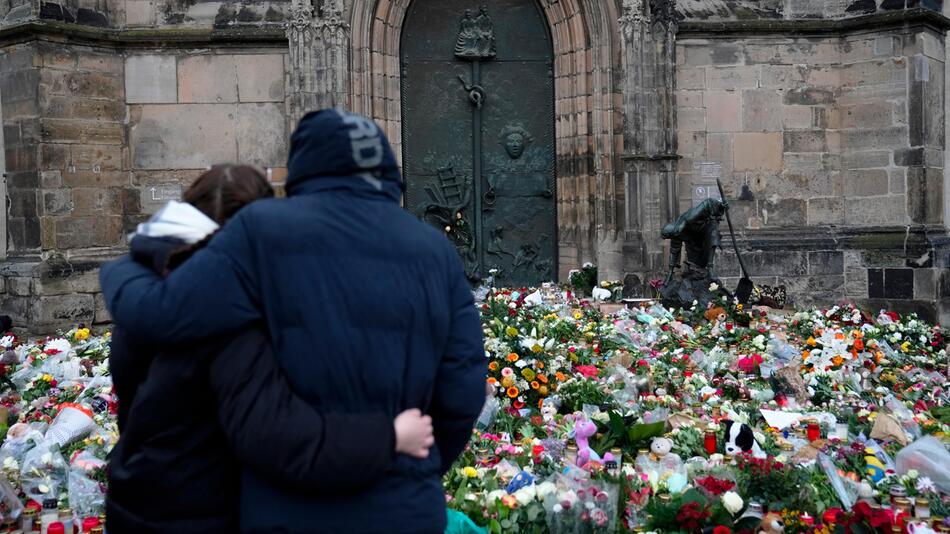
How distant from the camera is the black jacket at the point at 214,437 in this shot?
6.91 ft

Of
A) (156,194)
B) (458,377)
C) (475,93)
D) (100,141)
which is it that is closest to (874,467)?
(458,377)

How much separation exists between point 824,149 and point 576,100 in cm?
292

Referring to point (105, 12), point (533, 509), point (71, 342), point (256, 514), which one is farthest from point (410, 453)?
point (105, 12)

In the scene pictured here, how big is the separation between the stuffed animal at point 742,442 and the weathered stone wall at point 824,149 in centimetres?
627

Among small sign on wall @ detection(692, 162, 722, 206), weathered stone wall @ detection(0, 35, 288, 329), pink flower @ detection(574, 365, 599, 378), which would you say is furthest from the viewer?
small sign on wall @ detection(692, 162, 722, 206)

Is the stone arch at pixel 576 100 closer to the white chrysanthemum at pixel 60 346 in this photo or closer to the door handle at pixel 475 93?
the door handle at pixel 475 93

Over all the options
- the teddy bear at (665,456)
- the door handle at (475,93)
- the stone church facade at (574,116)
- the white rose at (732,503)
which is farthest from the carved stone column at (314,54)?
the white rose at (732,503)

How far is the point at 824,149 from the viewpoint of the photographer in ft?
39.1

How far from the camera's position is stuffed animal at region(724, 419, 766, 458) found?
534 cm

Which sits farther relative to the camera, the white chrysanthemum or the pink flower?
the white chrysanthemum

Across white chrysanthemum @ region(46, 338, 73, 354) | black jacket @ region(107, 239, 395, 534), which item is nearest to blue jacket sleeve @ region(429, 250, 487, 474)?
black jacket @ region(107, 239, 395, 534)

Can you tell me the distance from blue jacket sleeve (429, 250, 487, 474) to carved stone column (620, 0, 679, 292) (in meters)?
9.06

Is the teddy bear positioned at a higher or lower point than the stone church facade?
lower

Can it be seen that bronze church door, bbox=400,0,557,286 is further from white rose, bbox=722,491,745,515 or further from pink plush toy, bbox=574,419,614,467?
white rose, bbox=722,491,745,515
